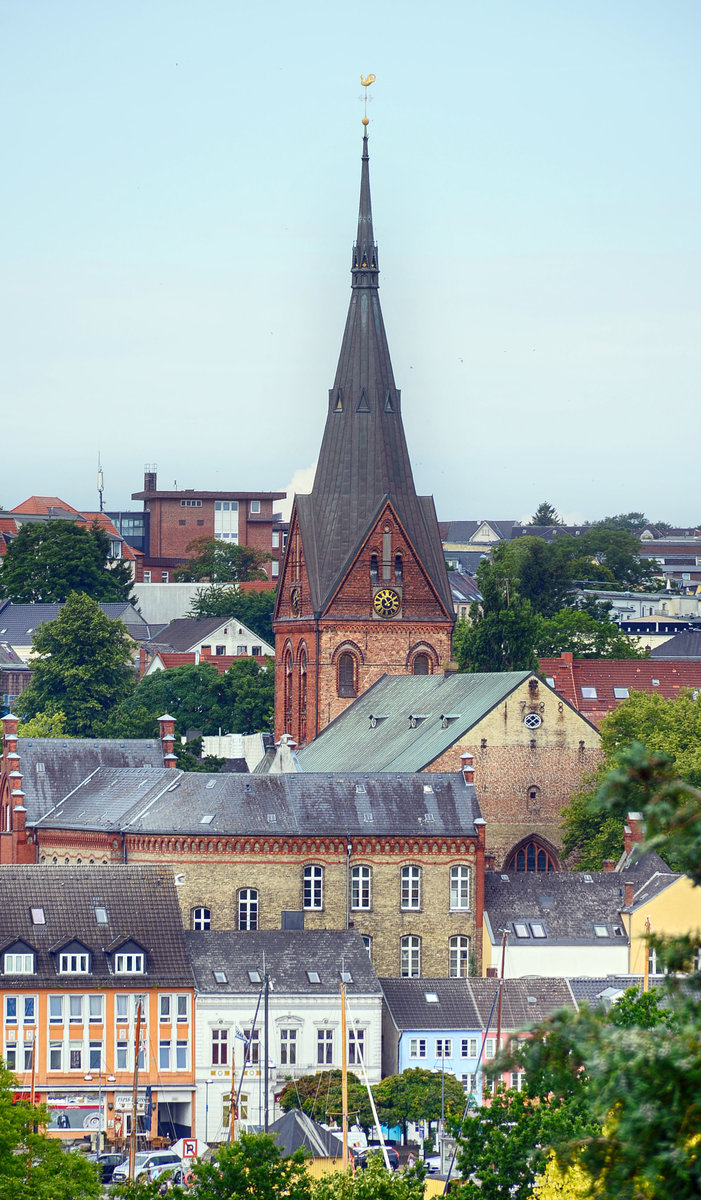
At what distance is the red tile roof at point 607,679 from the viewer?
371ft

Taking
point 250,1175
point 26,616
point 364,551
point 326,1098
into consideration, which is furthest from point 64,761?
point 26,616

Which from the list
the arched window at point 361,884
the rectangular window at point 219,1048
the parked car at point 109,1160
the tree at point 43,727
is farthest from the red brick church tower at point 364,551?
the parked car at point 109,1160

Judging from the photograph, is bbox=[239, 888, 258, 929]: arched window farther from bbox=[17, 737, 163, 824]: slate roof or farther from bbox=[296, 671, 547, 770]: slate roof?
bbox=[17, 737, 163, 824]: slate roof

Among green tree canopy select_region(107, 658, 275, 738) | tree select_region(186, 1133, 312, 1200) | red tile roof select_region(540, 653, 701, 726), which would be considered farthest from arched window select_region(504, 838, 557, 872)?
tree select_region(186, 1133, 312, 1200)

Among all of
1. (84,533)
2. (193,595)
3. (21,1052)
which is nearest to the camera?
(21,1052)

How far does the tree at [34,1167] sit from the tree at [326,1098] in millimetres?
18187

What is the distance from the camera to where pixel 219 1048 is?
70.1 meters

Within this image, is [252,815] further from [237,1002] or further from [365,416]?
[365,416]

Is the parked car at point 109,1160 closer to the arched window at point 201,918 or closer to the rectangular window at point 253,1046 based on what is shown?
the rectangular window at point 253,1046

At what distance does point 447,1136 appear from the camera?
63.8m

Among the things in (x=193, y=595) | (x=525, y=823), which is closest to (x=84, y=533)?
(x=193, y=595)

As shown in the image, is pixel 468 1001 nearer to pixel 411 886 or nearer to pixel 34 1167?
pixel 411 886

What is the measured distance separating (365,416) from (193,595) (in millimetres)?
92135

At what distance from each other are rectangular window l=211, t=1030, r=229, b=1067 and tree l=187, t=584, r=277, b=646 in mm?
98678
